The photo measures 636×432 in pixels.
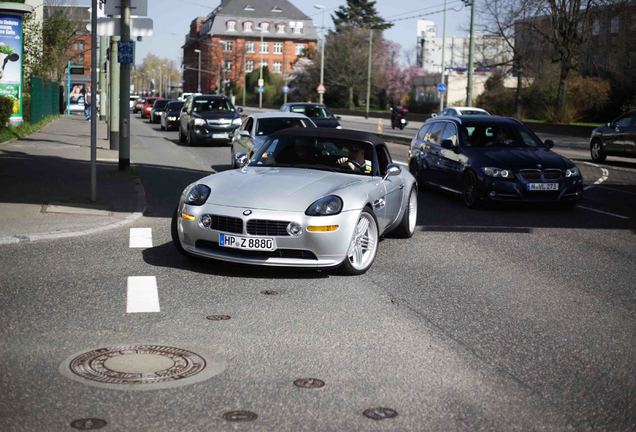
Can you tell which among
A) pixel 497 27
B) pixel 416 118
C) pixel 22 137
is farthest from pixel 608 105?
pixel 22 137

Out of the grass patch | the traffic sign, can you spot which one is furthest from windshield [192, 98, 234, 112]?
the traffic sign

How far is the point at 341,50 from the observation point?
102m

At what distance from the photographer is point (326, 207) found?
8.46 m

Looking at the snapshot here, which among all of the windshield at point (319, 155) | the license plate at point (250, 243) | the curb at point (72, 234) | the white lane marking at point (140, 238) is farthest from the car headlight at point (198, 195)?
the curb at point (72, 234)

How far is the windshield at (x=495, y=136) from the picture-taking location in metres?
15.5

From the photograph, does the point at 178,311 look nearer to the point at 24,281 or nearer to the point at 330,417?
the point at 24,281

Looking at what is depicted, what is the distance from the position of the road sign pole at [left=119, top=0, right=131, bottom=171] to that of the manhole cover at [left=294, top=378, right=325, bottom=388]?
45.2ft

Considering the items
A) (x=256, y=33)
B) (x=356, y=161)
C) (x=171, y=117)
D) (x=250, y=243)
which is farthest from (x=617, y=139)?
(x=256, y=33)

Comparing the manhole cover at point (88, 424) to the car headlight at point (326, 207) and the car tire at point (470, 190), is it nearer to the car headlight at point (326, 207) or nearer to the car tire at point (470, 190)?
the car headlight at point (326, 207)

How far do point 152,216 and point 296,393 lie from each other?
8.01m

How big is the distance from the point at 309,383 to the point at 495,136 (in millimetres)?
11027

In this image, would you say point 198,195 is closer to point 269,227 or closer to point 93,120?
point 269,227

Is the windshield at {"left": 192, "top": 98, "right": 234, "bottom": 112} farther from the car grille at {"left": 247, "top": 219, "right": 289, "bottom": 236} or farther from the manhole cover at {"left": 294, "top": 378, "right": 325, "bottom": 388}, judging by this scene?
the manhole cover at {"left": 294, "top": 378, "right": 325, "bottom": 388}

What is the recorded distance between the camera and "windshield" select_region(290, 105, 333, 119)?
31.1m
